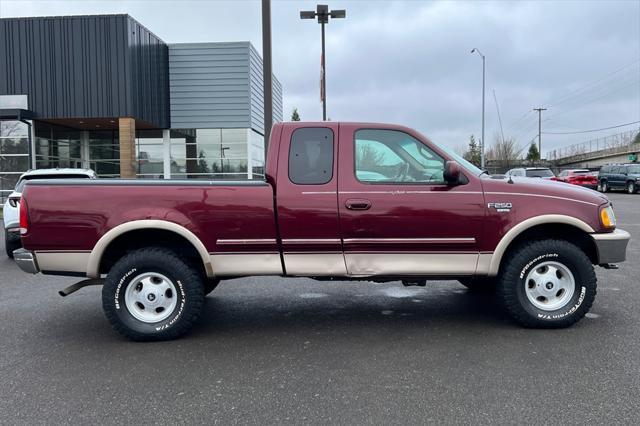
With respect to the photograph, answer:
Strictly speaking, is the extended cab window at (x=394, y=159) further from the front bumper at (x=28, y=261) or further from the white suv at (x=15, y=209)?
the white suv at (x=15, y=209)

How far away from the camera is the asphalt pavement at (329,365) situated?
3404 millimetres

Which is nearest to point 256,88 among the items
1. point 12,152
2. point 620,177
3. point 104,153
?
point 104,153

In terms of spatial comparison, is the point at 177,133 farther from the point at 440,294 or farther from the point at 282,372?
the point at 282,372

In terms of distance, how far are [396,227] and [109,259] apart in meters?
2.75

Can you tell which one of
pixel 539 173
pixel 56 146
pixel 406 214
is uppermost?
pixel 56 146

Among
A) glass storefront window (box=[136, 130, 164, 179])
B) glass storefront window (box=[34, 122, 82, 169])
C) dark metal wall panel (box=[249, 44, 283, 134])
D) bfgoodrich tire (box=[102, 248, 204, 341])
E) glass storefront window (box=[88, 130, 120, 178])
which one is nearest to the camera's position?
bfgoodrich tire (box=[102, 248, 204, 341])

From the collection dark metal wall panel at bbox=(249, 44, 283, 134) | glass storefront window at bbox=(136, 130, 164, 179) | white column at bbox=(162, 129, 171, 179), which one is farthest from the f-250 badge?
glass storefront window at bbox=(136, 130, 164, 179)

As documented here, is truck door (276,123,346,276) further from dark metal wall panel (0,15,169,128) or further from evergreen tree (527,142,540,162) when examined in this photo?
evergreen tree (527,142,540,162)

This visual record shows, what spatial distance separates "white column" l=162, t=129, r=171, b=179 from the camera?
26156 millimetres

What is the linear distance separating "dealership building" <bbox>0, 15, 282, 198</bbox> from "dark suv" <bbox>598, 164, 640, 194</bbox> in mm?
21318

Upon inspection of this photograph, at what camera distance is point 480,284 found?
6305 mm

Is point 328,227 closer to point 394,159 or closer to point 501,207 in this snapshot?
point 394,159

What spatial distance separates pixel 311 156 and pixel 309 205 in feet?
1.61

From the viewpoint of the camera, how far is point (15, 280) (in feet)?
25.8
